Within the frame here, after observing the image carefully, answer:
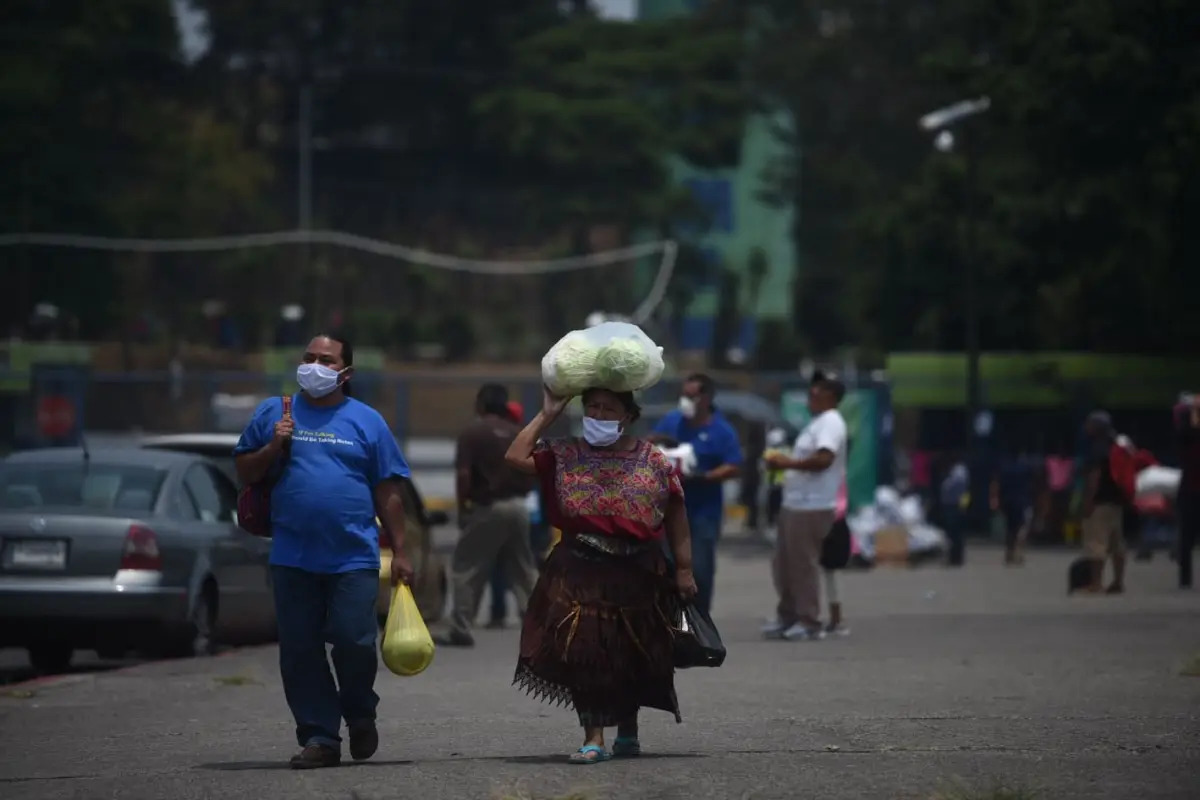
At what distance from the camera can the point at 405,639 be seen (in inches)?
358

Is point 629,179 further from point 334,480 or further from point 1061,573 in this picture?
point 334,480

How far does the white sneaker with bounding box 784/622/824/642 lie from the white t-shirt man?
2.94 feet

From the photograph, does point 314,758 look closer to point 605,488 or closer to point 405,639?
point 405,639

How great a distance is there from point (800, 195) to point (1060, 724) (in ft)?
226

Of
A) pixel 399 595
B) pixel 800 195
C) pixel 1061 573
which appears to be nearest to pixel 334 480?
Result: pixel 399 595

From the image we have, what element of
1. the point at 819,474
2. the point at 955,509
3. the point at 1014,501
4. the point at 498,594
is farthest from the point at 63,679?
the point at 1014,501

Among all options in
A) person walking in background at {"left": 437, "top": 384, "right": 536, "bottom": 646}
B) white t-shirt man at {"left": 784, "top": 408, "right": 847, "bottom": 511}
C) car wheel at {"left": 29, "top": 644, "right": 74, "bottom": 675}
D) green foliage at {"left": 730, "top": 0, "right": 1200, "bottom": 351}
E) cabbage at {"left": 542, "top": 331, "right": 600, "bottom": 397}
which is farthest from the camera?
green foliage at {"left": 730, "top": 0, "right": 1200, "bottom": 351}

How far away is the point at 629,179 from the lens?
66.6 m

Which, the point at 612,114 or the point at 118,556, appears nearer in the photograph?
the point at 118,556

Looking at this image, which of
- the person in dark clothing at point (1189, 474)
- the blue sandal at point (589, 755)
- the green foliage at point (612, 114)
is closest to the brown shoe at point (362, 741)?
the blue sandal at point (589, 755)

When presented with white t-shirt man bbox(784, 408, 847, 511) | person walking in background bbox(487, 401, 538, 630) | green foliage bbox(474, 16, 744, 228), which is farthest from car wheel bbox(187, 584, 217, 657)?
green foliage bbox(474, 16, 744, 228)

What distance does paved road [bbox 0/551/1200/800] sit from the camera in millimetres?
8352

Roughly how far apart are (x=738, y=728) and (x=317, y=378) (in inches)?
106

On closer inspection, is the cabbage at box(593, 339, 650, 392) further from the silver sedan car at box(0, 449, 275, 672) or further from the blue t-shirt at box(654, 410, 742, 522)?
the blue t-shirt at box(654, 410, 742, 522)
